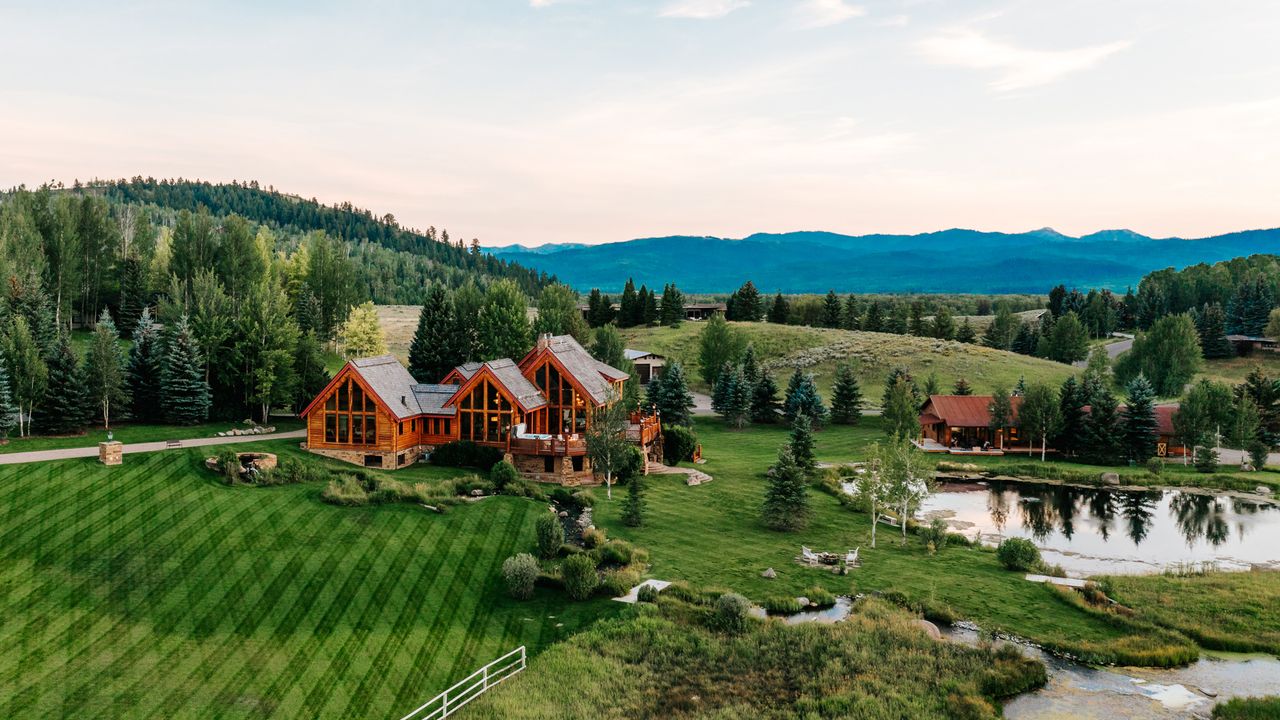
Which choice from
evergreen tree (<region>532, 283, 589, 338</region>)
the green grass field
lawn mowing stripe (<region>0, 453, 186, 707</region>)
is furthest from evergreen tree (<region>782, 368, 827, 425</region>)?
lawn mowing stripe (<region>0, 453, 186, 707</region>)

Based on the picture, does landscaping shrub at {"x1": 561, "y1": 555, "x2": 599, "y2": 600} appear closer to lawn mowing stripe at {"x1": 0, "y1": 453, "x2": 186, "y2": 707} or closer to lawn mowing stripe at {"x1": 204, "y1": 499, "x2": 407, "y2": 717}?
lawn mowing stripe at {"x1": 204, "y1": 499, "x2": 407, "y2": 717}

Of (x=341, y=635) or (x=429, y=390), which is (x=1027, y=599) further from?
(x=429, y=390)

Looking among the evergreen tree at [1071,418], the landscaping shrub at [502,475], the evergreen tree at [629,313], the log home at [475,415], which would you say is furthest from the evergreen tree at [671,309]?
the landscaping shrub at [502,475]

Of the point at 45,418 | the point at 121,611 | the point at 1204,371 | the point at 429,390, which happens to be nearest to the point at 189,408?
the point at 45,418

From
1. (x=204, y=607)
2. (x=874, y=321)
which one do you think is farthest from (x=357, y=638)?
(x=874, y=321)

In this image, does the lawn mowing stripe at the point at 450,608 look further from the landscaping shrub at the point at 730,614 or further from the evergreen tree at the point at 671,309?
the evergreen tree at the point at 671,309
